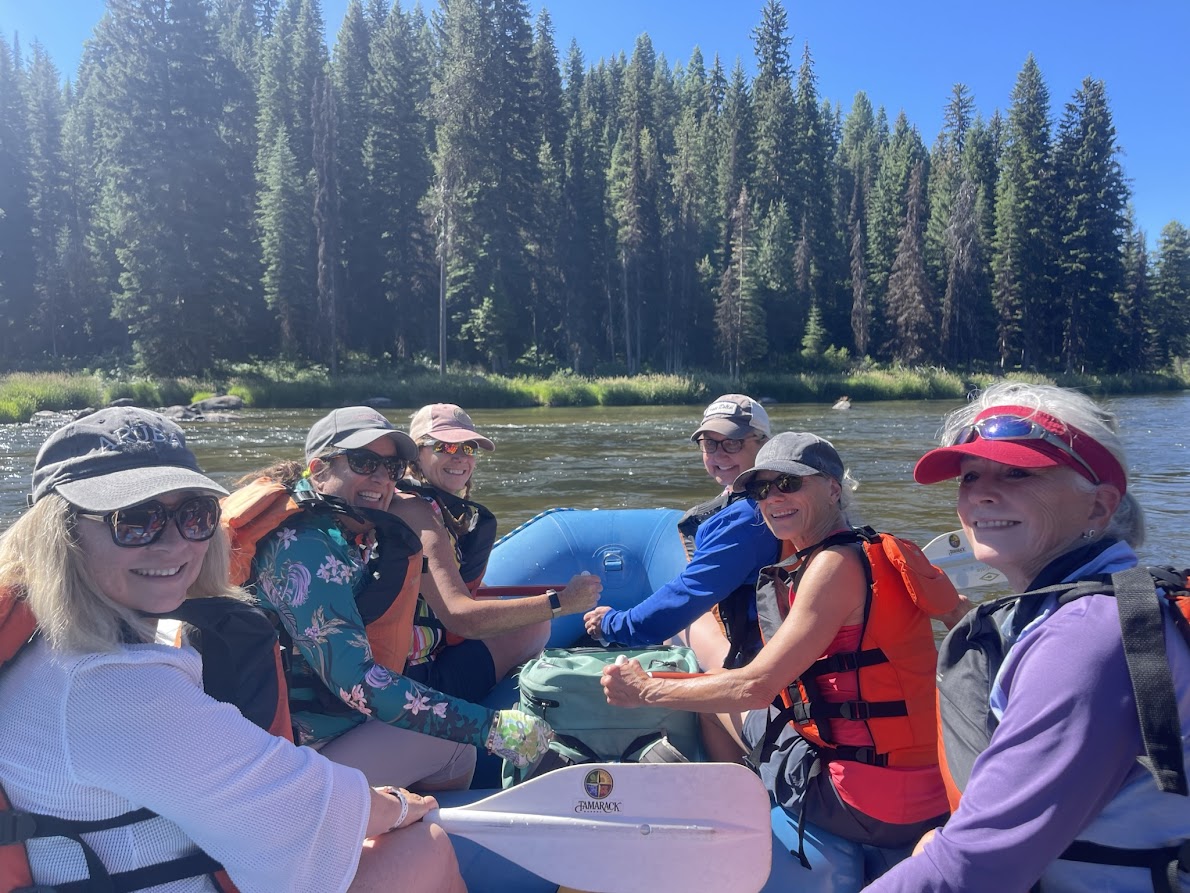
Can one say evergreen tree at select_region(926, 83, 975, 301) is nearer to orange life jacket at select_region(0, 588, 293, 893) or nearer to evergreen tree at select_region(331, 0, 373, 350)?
evergreen tree at select_region(331, 0, 373, 350)

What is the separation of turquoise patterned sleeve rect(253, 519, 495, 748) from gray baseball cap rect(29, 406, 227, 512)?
0.58 metres

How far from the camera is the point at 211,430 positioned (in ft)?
61.7

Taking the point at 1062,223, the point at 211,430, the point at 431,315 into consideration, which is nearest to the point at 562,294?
the point at 431,315

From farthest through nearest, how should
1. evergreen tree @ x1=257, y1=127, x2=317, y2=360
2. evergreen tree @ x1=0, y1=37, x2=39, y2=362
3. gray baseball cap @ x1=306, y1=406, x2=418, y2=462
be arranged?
evergreen tree @ x1=0, y1=37, x2=39, y2=362 → evergreen tree @ x1=257, y1=127, x2=317, y2=360 → gray baseball cap @ x1=306, y1=406, x2=418, y2=462

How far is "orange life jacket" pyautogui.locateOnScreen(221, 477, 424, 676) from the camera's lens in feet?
6.84

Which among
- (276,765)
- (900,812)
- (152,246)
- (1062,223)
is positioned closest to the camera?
(276,765)

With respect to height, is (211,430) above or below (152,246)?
below

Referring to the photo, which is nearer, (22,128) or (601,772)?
(601,772)

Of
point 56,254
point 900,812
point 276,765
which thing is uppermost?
point 56,254

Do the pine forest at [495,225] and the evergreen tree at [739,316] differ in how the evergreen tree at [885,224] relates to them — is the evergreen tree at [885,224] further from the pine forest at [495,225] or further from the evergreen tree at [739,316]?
the evergreen tree at [739,316]

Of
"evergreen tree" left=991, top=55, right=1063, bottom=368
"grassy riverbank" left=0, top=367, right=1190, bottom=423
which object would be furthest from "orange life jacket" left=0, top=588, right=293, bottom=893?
"evergreen tree" left=991, top=55, right=1063, bottom=368

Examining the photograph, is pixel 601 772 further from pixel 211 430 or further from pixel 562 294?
pixel 562 294

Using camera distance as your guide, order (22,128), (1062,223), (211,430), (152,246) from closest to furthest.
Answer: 1. (211,430)
2. (152,246)
3. (22,128)
4. (1062,223)

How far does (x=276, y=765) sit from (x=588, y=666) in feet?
4.02
